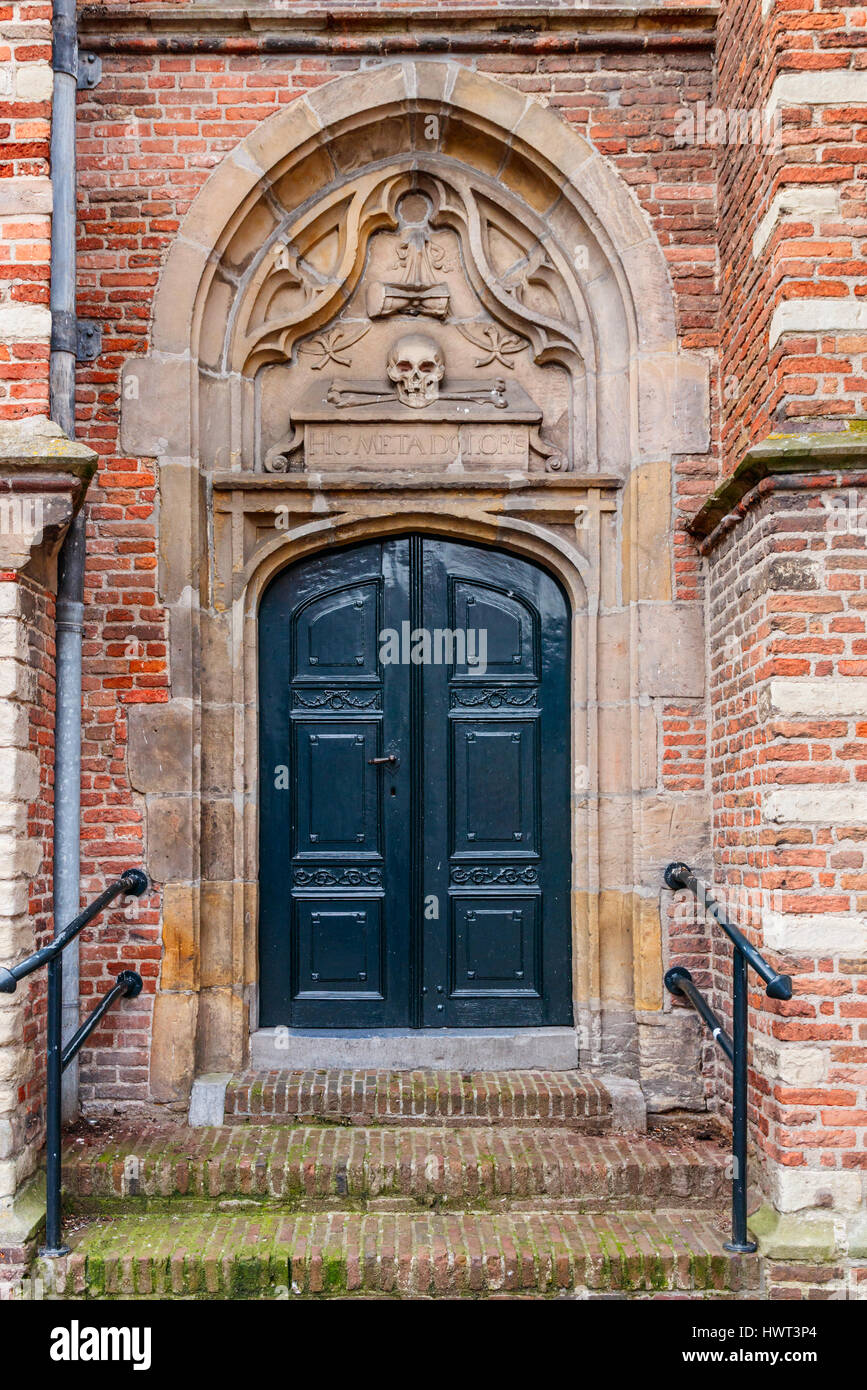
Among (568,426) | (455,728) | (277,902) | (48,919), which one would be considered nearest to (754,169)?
(568,426)

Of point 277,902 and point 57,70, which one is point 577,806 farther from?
point 57,70

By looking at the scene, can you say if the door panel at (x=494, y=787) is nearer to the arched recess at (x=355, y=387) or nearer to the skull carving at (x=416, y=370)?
the arched recess at (x=355, y=387)

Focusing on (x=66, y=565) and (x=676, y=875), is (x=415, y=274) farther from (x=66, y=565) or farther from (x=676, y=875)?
(x=676, y=875)

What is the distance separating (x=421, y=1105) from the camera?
192 inches

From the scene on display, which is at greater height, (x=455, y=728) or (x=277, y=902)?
(x=455, y=728)

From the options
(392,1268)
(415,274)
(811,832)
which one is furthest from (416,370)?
(392,1268)

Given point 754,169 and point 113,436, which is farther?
point 113,436

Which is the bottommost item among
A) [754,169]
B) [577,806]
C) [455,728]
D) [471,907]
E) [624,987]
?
[624,987]

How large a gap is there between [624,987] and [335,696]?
1.94 metres

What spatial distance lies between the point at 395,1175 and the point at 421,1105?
0.44 metres

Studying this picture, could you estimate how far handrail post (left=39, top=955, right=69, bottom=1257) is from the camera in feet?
13.2

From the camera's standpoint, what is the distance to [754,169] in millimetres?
4637

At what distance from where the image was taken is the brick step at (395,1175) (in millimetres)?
4434

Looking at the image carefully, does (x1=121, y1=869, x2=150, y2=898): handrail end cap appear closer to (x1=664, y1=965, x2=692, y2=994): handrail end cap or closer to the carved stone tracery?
the carved stone tracery
